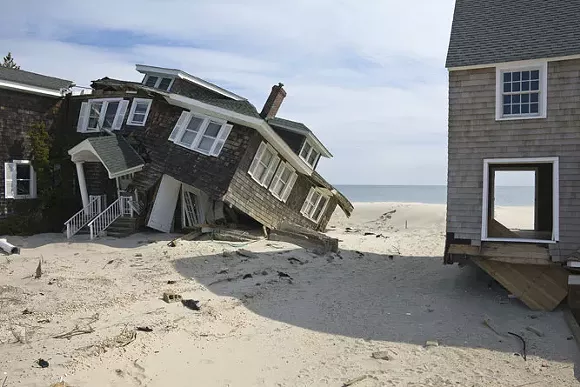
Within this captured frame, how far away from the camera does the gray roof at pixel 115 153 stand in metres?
18.4

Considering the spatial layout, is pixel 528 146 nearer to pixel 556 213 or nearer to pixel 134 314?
pixel 556 213

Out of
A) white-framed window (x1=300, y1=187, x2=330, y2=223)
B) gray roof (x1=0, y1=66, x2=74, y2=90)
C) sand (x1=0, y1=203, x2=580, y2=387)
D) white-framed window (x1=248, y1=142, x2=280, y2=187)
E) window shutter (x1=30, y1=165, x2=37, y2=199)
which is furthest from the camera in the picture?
white-framed window (x1=300, y1=187, x2=330, y2=223)

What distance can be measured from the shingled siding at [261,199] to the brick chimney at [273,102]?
2.91m

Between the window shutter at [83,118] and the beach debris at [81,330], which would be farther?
the window shutter at [83,118]

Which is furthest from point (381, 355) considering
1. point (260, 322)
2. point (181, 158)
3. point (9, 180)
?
point (9, 180)

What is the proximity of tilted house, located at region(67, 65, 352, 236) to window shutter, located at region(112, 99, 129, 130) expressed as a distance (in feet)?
0.14

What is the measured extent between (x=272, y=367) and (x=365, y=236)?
1675 cm

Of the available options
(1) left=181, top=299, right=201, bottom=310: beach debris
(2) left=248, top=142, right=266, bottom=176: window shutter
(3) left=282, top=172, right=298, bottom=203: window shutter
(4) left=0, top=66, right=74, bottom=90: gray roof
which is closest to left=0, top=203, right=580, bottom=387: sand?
(1) left=181, top=299, right=201, bottom=310: beach debris

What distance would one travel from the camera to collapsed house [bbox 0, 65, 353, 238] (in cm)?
1878

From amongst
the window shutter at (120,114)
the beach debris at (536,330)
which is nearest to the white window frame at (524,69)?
the beach debris at (536,330)

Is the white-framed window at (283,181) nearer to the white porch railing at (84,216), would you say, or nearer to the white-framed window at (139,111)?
the white-framed window at (139,111)

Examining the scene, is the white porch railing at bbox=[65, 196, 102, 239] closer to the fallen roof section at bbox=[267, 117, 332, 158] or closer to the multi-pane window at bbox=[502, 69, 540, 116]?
the fallen roof section at bbox=[267, 117, 332, 158]

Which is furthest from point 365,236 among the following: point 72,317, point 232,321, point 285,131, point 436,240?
point 72,317

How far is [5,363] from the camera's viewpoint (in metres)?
7.96
